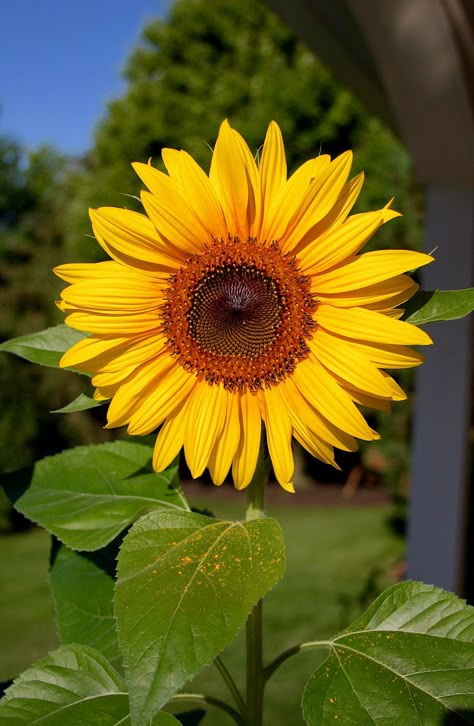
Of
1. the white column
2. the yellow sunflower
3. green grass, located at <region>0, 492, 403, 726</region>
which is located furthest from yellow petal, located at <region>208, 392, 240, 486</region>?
green grass, located at <region>0, 492, 403, 726</region>

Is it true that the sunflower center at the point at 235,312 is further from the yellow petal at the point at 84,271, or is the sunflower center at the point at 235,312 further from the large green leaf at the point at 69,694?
the large green leaf at the point at 69,694

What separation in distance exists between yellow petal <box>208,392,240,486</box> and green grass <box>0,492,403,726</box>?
2.66m

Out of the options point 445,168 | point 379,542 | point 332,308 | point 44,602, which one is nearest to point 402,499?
point 379,542

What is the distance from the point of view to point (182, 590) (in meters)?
0.57

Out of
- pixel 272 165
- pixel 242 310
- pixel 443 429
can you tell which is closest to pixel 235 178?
pixel 272 165

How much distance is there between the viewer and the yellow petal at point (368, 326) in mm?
647

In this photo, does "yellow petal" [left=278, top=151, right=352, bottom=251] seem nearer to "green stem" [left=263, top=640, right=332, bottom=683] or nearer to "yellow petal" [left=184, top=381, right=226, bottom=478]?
"yellow petal" [left=184, top=381, right=226, bottom=478]

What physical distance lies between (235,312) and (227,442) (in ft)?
0.41

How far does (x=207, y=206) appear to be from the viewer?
0.67m

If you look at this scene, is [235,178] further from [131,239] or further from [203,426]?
[203,426]

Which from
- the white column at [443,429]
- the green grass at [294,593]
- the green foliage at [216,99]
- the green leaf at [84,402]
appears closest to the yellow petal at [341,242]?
the green leaf at [84,402]

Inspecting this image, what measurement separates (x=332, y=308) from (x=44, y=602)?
504cm

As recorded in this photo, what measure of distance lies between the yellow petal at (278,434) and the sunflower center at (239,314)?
2cm

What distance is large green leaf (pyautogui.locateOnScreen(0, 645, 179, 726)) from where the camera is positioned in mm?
640
